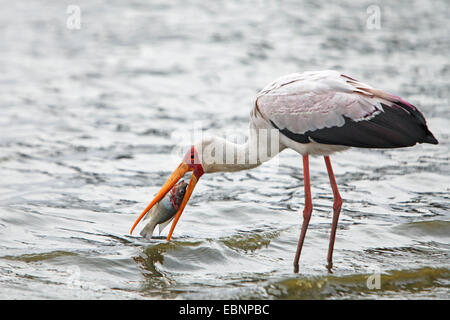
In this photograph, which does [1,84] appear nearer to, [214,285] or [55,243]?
[55,243]

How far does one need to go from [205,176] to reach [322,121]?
4.25 meters

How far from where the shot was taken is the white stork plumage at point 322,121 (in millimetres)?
7141

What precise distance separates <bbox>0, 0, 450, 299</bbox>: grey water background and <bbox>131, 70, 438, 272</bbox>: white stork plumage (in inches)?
39.2

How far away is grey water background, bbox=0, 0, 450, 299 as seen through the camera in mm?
7613

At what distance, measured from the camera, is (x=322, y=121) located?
739cm

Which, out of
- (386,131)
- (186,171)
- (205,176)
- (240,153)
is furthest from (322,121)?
(205,176)

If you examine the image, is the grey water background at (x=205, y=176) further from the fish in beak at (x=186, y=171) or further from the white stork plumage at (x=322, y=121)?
the white stork plumage at (x=322, y=121)

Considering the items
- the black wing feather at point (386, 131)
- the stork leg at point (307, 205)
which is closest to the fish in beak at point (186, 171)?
the stork leg at point (307, 205)

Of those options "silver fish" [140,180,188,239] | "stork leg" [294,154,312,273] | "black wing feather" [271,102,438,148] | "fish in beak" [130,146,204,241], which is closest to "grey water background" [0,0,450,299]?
"stork leg" [294,154,312,273]

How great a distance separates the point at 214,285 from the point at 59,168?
16.1ft

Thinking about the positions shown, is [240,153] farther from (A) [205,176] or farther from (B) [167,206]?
(A) [205,176]

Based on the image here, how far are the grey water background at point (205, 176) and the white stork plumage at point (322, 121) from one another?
100 cm

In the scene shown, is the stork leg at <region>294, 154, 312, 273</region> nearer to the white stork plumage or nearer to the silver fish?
the white stork plumage
